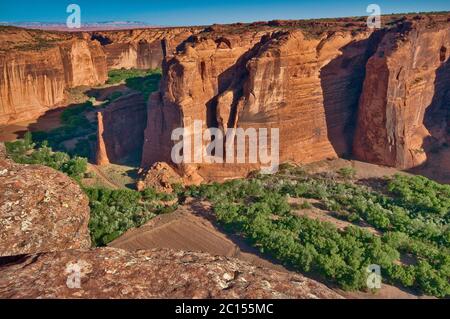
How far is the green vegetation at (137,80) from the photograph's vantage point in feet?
153

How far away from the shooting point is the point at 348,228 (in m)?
22.2

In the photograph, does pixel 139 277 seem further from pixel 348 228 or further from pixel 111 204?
pixel 111 204

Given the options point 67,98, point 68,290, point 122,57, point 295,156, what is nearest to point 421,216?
point 295,156

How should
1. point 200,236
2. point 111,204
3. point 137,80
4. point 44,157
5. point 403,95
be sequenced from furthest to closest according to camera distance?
point 137,80 → point 44,157 → point 403,95 → point 111,204 → point 200,236

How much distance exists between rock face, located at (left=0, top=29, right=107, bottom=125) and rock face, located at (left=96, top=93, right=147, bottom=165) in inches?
515

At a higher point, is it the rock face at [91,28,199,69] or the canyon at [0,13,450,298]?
the rock face at [91,28,199,69]

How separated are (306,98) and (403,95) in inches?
298

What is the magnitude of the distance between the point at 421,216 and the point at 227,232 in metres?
12.0

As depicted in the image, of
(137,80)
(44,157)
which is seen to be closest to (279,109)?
(44,157)

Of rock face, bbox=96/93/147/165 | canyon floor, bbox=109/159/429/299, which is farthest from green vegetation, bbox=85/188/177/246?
rock face, bbox=96/93/147/165

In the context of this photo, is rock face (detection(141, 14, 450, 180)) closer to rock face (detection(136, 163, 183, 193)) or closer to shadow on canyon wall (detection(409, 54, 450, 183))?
shadow on canyon wall (detection(409, 54, 450, 183))

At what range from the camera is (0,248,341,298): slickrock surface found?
5156 millimetres

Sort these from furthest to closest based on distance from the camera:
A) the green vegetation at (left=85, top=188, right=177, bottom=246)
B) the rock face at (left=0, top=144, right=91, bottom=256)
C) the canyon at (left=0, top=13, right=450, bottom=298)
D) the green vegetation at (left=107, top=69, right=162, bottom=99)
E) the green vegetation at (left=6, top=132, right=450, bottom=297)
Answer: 1. the green vegetation at (left=107, top=69, right=162, bottom=99)
2. the canyon at (left=0, top=13, right=450, bottom=298)
3. the green vegetation at (left=85, top=188, right=177, bottom=246)
4. the green vegetation at (left=6, top=132, right=450, bottom=297)
5. the rock face at (left=0, top=144, right=91, bottom=256)
